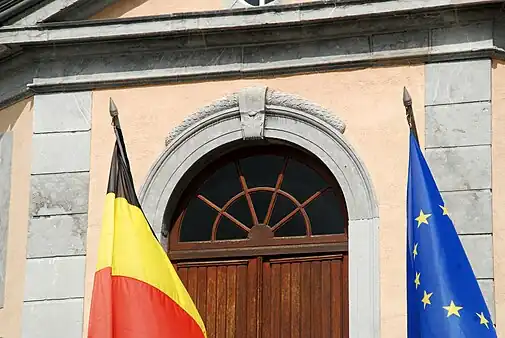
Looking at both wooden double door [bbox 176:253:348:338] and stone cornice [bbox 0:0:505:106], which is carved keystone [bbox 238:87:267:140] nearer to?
stone cornice [bbox 0:0:505:106]

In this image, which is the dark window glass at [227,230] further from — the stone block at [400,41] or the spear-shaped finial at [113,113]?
the stone block at [400,41]

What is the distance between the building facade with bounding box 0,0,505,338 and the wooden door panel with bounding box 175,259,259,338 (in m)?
0.02

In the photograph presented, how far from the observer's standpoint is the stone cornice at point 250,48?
16938 millimetres

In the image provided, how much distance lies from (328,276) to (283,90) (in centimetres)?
162

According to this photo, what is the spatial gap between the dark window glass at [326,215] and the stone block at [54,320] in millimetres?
2044

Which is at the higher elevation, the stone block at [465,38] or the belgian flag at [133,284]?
the stone block at [465,38]

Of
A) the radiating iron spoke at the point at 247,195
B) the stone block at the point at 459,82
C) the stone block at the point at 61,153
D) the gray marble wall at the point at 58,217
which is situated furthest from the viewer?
the stone block at the point at 61,153

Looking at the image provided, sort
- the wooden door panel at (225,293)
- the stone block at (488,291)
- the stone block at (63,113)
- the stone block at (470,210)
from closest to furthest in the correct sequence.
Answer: the stone block at (488,291) < the stone block at (470,210) < the wooden door panel at (225,293) < the stone block at (63,113)

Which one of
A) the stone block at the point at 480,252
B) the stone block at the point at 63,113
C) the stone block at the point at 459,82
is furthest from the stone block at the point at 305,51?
the stone block at the point at 480,252

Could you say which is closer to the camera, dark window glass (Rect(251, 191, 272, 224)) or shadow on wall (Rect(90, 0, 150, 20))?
dark window glass (Rect(251, 191, 272, 224))

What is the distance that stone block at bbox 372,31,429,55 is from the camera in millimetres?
17031

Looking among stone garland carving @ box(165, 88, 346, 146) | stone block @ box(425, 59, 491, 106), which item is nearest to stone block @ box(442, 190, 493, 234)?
stone block @ box(425, 59, 491, 106)

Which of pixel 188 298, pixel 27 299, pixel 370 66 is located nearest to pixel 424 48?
pixel 370 66

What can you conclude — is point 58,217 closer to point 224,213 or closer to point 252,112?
point 224,213
